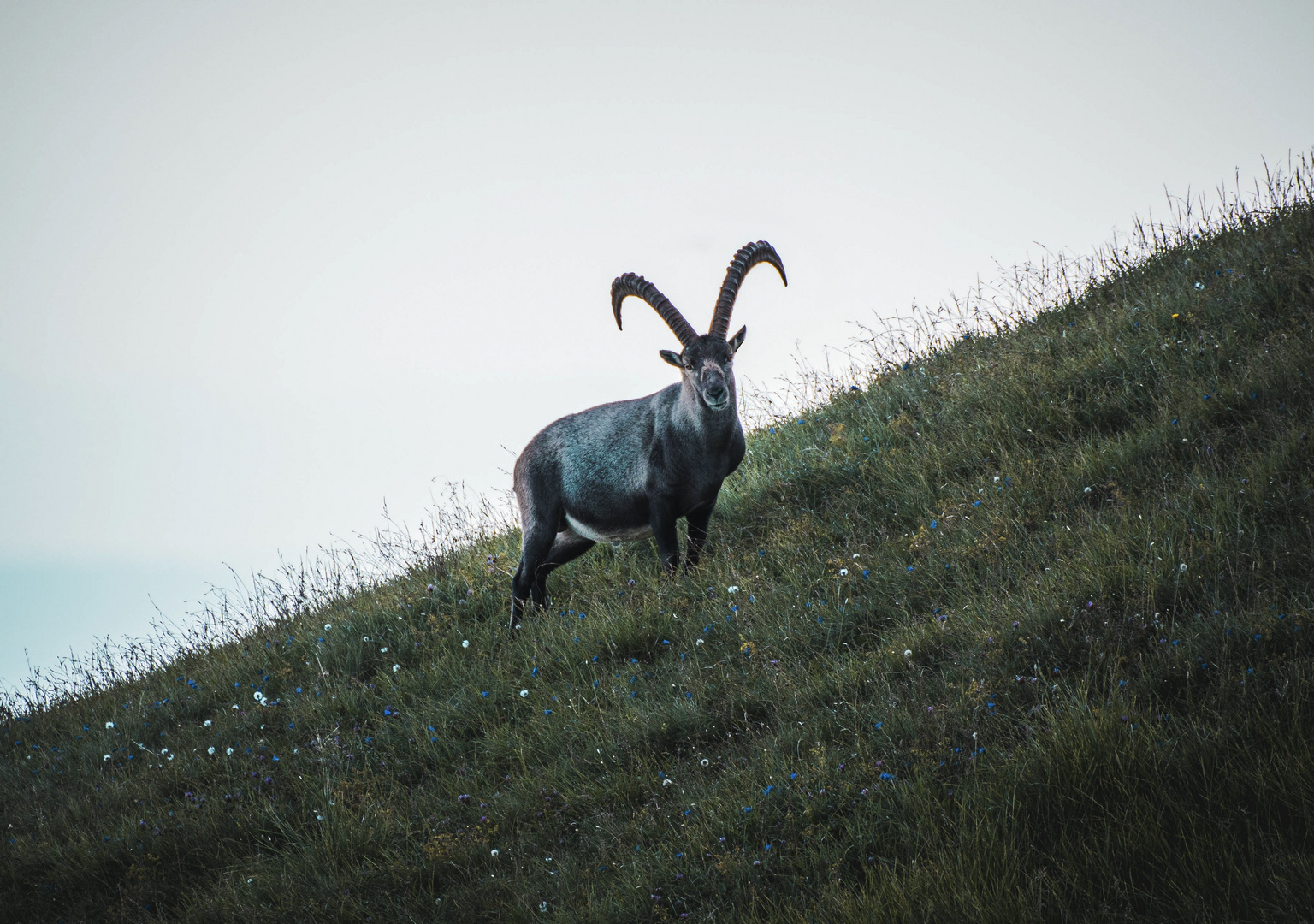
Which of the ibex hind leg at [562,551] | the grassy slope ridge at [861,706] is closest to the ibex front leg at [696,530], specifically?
the grassy slope ridge at [861,706]

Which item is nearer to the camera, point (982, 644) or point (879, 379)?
point (982, 644)

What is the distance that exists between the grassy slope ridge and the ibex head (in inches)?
56.4

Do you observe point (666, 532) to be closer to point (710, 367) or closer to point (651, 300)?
point (710, 367)

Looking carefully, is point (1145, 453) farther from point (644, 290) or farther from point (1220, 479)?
point (644, 290)

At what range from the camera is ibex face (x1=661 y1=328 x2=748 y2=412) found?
21.5ft

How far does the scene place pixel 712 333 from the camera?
7.14 m

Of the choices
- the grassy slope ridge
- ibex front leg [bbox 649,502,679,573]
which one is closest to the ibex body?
ibex front leg [bbox 649,502,679,573]

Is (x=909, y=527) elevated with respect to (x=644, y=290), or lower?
lower

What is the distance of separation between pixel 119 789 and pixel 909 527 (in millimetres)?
6679

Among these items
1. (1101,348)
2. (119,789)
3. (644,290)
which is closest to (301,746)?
(119,789)

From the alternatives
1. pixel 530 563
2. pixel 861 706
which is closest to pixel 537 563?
pixel 530 563

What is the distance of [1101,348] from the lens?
6965mm

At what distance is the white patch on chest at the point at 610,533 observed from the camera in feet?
23.9

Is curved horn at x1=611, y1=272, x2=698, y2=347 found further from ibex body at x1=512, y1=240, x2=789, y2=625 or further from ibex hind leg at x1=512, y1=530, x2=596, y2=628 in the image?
ibex hind leg at x1=512, y1=530, x2=596, y2=628
